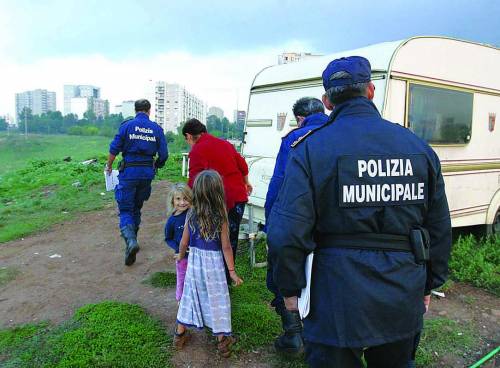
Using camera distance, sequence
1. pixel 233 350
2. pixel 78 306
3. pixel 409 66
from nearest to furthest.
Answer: pixel 233 350 < pixel 78 306 < pixel 409 66

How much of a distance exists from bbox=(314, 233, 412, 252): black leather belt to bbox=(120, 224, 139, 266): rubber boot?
159 inches

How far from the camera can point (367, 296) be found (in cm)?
189

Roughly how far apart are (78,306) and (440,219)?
366cm

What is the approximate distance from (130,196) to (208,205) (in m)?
2.61

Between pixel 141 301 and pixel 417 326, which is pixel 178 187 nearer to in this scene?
pixel 141 301

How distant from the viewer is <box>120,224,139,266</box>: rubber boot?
559 centimetres

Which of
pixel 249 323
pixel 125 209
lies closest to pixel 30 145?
pixel 125 209

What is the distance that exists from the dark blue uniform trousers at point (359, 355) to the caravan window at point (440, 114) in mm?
3533

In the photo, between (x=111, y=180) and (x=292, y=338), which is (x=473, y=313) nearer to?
(x=292, y=338)

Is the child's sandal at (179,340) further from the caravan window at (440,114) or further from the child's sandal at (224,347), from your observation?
the caravan window at (440,114)

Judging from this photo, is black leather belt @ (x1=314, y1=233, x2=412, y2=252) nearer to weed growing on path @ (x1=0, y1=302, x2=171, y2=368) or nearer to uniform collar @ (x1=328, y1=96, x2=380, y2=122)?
uniform collar @ (x1=328, y1=96, x2=380, y2=122)

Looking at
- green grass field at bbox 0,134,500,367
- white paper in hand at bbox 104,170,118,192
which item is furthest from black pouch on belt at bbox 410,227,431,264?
white paper in hand at bbox 104,170,118,192

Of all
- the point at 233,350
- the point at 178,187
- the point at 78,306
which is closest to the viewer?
the point at 233,350

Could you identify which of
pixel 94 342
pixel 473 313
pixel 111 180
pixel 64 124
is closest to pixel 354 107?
pixel 94 342
